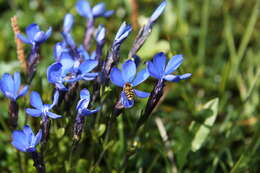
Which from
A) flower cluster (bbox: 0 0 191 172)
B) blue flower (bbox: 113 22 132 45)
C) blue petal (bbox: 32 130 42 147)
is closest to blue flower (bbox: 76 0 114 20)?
flower cluster (bbox: 0 0 191 172)

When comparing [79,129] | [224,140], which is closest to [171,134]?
[224,140]

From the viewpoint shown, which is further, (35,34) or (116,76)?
(35,34)

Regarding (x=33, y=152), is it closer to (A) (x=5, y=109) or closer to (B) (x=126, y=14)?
(A) (x=5, y=109)

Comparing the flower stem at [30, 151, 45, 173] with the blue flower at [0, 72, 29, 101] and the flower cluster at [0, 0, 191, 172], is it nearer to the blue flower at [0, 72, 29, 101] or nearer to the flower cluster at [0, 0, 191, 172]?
the flower cluster at [0, 0, 191, 172]

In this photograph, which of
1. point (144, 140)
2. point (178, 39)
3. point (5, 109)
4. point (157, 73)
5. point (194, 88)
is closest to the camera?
point (157, 73)

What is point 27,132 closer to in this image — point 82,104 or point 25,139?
point 25,139

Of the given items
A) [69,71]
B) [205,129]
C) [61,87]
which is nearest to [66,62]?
[69,71]
